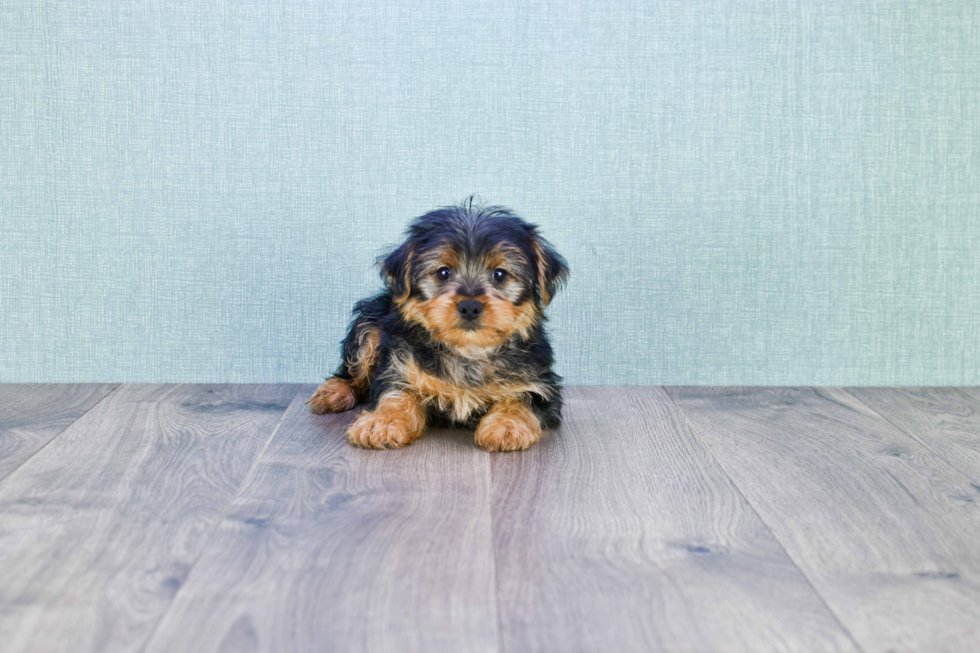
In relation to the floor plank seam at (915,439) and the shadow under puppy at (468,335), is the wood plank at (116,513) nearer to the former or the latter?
the shadow under puppy at (468,335)

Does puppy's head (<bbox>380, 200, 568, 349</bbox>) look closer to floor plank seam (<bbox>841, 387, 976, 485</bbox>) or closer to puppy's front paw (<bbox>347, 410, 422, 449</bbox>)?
puppy's front paw (<bbox>347, 410, 422, 449</bbox>)

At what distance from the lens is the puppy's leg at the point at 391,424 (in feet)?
8.44

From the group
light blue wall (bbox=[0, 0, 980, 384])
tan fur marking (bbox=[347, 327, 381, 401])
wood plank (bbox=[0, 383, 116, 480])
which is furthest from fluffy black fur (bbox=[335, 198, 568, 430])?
wood plank (bbox=[0, 383, 116, 480])

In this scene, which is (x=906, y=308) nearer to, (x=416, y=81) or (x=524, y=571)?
(x=416, y=81)

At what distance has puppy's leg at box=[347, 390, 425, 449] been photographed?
2572mm

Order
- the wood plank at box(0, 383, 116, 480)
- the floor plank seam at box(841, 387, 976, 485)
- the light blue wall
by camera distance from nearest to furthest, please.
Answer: the floor plank seam at box(841, 387, 976, 485), the wood plank at box(0, 383, 116, 480), the light blue wall

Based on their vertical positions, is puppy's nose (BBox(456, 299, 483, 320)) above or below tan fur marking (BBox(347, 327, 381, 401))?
above

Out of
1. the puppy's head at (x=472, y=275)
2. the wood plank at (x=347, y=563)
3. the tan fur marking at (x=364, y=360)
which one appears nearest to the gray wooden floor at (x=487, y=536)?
the wood plank at (x=347, y=563)

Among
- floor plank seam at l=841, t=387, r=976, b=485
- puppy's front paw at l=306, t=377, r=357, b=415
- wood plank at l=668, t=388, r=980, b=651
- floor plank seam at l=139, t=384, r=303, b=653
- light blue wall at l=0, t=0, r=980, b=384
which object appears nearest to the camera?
floor plank seam at l=139, t=384, r=303, b=653

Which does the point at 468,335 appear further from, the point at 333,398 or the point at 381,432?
the point at 333,398

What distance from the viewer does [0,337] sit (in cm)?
351

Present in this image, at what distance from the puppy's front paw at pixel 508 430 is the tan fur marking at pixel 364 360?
0.53 meters

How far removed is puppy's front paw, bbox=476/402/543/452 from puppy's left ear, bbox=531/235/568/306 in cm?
37

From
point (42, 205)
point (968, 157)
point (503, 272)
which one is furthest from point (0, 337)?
point (968, 157)
